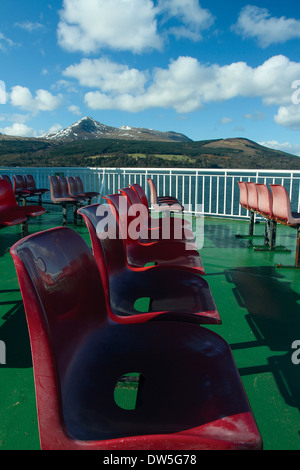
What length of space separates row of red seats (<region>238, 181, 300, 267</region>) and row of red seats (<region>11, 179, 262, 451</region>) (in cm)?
276

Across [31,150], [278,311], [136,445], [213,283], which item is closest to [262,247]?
[213,283]

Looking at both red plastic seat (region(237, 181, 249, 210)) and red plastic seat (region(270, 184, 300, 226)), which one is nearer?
red plastic seat (region(270, 184, 300, 226))

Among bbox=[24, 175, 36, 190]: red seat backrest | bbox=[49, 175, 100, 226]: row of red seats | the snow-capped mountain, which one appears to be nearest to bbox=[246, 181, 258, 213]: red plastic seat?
bbox=[49, 175, 100, 226]: row of red seats

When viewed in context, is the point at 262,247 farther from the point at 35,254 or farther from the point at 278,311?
the point at 35,254

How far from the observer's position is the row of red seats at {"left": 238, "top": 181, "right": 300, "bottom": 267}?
3846 millimetres

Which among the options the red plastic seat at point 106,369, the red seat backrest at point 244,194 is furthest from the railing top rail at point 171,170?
the red plastic seat at point 106,369

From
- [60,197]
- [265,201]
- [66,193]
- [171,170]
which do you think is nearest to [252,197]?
[265,201]

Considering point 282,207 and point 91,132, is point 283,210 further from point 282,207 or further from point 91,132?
point 91,132

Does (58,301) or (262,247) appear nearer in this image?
(58,301)

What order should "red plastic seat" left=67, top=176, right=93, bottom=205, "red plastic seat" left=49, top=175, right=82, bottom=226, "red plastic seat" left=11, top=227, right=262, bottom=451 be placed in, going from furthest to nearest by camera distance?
"red plastic seat" left=67, top=176, right=93, bottom=205
"red plastic seat" left=49, top=175, right=82, bottom=226
"red plastic seat" left=11, top=227, right=262, bottom=451

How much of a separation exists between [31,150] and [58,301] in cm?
8287

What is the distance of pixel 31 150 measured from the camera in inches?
3024

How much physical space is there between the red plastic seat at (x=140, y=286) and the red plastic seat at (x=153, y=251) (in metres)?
0.18

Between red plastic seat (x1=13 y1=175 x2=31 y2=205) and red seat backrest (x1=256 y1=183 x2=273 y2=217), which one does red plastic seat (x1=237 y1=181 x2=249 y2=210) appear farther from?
red plastic seat (x1=13 y1=175 x2=31 y2=205)
